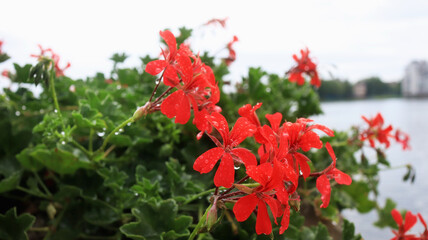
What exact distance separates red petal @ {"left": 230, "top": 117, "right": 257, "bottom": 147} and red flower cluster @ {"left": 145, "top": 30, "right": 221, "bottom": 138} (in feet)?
0.12

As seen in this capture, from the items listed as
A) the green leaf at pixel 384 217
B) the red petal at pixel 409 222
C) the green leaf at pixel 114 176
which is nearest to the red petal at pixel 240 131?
the green leaf at pixel 114 176

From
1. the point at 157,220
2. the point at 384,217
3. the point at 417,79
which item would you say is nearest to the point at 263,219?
the point at 157,220

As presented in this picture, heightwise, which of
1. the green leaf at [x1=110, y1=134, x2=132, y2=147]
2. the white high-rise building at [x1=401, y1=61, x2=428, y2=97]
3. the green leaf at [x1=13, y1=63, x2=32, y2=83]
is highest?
the green leaf at [x1=13, y1=63, x2=32, y2=83]

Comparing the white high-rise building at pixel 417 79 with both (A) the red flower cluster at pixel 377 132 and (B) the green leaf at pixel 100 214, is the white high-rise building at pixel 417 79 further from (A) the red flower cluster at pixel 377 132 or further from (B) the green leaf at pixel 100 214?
(B) the green leaf at pixel 100 214

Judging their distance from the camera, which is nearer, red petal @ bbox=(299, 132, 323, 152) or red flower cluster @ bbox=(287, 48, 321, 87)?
red petal @ bbox=(299, 132, 323, 152)

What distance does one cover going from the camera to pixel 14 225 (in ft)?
2.31

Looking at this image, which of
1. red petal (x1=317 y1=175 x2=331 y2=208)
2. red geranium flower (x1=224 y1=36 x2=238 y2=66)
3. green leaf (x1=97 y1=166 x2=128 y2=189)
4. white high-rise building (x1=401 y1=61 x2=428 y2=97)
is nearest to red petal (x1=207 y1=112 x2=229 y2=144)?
red petal (x1=317 y1=175 x2=331 y2=208)

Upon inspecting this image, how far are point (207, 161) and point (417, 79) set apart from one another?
6.45m

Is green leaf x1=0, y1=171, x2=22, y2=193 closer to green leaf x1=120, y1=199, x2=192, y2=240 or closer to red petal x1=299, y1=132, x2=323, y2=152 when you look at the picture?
green leaf x1=120, y1=199, x2=192, y2=240

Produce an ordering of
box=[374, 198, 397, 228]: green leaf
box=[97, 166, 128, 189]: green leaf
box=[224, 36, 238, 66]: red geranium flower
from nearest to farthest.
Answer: box=[97, 166, 128, 189]: green leaf < box=[224, 36, 238, 66]: red geranium flower < box=[374, 198, 397, 228]: green leaf

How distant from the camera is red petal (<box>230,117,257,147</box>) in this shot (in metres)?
0.44

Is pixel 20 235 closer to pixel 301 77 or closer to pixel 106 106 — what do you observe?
pixel 106 106

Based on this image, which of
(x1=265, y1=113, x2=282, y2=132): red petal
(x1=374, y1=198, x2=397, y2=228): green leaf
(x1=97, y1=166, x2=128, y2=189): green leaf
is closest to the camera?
(x1=265, y1=113, x2=282, y2=132): red petal

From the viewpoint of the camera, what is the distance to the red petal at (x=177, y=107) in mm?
450
